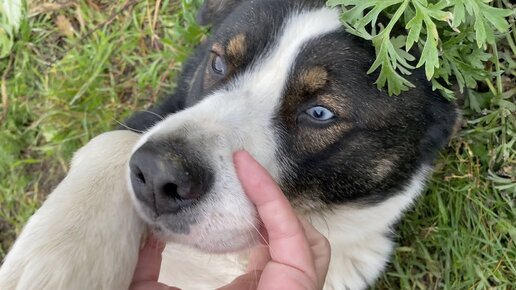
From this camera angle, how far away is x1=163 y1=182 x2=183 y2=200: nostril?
228cm

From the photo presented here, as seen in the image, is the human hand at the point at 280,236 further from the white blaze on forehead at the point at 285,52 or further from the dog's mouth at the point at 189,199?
the white blaze on forehead at the point at 285,52

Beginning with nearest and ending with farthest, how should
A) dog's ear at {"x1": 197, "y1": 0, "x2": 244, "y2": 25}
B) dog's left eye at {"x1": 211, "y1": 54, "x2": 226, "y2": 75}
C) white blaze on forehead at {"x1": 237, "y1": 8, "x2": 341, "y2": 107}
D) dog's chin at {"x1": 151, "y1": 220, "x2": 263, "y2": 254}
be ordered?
dog's chin at {"x1": 151, "y1": 220, "x2": 263, "y2": 254}, white blaze on forehead at {"x1": 237, "y1": 8, "x2": 341, "y2": 107}, dog's left eye at {"x1": 211, "y1": 54, "x2": 226, "y2": 75}, dog's ear at {"x1": 197, "y1": 0, "x2": 244, "y2": 25}

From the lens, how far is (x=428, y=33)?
7.87ft

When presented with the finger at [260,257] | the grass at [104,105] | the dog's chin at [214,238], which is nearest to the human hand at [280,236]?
the dog's chin at [214,238]

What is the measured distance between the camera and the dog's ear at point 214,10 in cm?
342

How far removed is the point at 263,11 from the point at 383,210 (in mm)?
1260

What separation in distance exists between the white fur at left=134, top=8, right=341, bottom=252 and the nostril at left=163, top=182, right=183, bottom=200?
0.11 m

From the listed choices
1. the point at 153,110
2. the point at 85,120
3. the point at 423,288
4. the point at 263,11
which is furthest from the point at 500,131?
the point at 85,120

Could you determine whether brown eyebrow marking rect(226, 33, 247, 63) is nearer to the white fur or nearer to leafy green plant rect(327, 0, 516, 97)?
the white fur

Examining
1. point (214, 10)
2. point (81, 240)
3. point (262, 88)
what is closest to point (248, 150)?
point (262, 88)

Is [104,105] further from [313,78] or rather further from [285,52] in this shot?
[313,78]

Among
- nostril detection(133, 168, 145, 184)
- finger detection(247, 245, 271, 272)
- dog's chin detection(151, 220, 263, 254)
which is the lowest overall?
finger detection(247, 245, 271, 272)

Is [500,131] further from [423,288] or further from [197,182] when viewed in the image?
[197,182]

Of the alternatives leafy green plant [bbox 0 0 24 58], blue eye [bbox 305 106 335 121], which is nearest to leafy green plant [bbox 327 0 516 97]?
blue eye [bbox 305 106 335 121]
